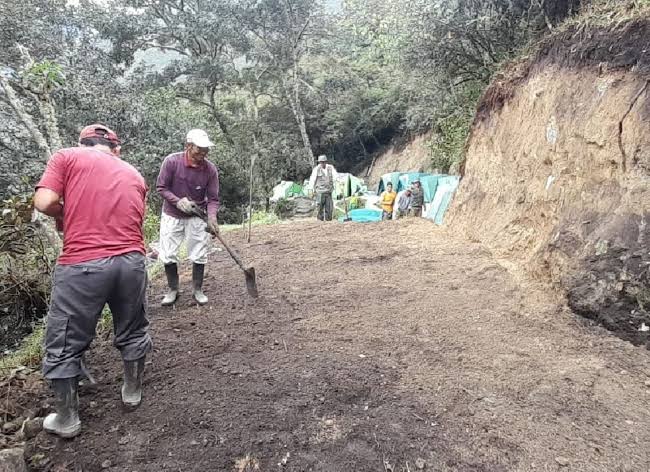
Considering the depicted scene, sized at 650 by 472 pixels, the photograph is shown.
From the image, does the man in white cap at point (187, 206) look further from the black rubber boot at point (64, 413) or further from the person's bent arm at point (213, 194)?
the black rubber boot at point (64, 413)

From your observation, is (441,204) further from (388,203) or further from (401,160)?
(401,160)

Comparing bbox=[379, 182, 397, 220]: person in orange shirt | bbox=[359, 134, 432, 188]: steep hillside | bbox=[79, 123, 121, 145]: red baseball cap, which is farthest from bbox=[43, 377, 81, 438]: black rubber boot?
bbox=[359, 134, 432, 188]: steep hillside

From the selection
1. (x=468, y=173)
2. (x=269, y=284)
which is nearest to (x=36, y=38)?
(x=269, y=284)

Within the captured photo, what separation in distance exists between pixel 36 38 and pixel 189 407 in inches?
425

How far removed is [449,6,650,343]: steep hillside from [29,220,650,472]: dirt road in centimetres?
34

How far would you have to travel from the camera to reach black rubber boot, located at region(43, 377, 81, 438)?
2658 mm

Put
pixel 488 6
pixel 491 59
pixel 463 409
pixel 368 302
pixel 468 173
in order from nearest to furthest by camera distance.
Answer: pixel 463 409 < pixel 368 302 < pixel 468 173 < pixel 488 6 < pixel 491 59

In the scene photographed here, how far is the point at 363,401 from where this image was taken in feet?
9.81

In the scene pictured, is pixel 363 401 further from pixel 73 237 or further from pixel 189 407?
pixel 73 237

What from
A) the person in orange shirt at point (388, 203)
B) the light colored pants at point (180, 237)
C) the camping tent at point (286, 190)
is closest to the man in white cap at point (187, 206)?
the light colored pants at point (180, 237)

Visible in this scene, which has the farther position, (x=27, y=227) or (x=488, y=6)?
(x=488, y=6)

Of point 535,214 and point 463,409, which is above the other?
point 535,214

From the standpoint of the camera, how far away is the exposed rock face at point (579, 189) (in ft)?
12.6

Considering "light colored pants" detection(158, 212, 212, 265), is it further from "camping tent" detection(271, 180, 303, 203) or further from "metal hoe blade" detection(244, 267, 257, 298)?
"camping tent" detection(271, 180, 303, 203)
